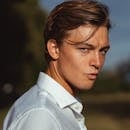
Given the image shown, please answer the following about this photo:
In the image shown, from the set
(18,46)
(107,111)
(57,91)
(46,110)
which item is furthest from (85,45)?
(107,111)

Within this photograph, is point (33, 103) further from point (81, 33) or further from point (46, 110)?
point (81, 33)

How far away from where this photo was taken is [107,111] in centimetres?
1766

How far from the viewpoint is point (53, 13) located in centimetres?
163

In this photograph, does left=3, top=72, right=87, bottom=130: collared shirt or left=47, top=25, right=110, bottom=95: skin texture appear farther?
left=47, top=25, right=110, bottom=95: skin texture

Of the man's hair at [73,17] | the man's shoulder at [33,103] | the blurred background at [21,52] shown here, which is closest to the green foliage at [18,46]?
the blurred background at [21,52]

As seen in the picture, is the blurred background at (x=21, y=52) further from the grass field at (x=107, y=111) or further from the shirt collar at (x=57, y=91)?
the shirt collar at (x=57, y=91)

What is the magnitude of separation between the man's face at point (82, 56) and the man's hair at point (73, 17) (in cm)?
2

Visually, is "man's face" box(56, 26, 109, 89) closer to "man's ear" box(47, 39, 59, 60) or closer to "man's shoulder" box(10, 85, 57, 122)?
"man's ear" box(47, 39, 59, 60)

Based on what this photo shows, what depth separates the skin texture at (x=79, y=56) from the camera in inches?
61.4

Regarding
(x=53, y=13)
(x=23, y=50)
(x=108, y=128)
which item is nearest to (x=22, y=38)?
(x=23, y=50)

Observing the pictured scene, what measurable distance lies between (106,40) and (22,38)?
45.1ft

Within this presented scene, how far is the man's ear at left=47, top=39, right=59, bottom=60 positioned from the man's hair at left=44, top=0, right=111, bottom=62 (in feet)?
0.04

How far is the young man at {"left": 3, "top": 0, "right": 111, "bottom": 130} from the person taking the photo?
1520mm

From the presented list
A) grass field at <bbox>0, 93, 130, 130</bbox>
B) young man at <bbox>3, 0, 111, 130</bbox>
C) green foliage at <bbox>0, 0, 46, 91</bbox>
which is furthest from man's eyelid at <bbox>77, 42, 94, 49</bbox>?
green foliage at <bbox>0, 0, 46, 91</bbox>
